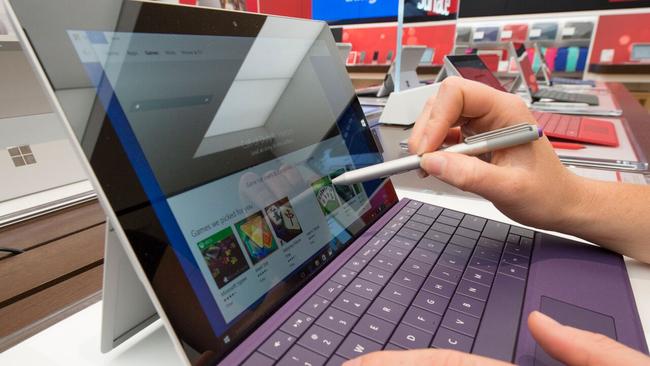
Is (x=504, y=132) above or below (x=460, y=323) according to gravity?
above

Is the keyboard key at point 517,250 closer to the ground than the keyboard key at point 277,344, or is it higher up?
closer to the ground

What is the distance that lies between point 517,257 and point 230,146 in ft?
1.08

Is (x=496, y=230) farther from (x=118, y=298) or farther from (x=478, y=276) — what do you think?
(x=118, y=298)

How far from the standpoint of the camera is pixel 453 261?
395 millimetres

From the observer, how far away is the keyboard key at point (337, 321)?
0.29 metres

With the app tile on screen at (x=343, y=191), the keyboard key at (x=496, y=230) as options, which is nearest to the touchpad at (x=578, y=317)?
the keyboard key at (x=496, y=230)

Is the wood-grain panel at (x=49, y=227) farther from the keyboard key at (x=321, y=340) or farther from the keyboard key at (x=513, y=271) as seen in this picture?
the keyboard key at (x=513, y=271)

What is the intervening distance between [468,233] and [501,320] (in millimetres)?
168

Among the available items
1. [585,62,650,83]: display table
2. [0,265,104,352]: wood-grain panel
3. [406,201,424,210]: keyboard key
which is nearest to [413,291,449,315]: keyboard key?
[406,201,424,210]: keyboard key

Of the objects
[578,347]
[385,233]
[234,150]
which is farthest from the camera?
[385,233]

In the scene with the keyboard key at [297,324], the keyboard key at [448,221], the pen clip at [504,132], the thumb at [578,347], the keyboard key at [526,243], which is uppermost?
the pen clip at [504,132]

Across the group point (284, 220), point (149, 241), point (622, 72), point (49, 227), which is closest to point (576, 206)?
point (284, 220)

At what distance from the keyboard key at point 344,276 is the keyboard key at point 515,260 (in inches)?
6.8

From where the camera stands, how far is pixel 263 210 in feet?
1.13
